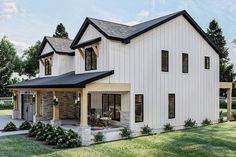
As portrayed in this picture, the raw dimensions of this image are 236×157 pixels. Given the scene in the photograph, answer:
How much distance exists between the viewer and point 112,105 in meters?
15.5

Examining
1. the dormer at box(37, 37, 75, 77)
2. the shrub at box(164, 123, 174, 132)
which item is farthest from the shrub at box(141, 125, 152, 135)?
the dormer at box(37, 37, 75, 77)

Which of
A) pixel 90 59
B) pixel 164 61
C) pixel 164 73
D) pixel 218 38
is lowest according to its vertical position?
pixel 164 73

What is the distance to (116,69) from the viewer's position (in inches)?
535

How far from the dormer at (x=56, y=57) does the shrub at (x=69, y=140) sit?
9052 mm

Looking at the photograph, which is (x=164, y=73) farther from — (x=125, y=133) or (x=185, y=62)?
(x=125, y=133)

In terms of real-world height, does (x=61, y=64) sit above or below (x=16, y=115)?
above

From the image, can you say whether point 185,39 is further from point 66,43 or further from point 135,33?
point 66,43

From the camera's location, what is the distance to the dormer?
20.1m

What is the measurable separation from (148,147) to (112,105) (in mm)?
4879

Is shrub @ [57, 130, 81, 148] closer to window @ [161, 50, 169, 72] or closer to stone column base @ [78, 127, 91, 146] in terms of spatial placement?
stone column base @ [78, 127, 91, 146]

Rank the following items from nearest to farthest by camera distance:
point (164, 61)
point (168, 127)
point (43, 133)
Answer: point (43, 133)
point (168, 127)
point (164, 61)

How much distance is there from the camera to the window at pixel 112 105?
14939 millimetres

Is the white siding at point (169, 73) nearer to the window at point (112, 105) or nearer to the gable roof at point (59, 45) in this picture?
the window at point (112, 105)

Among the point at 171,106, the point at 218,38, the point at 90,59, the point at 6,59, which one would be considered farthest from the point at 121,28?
the point at 6,59
